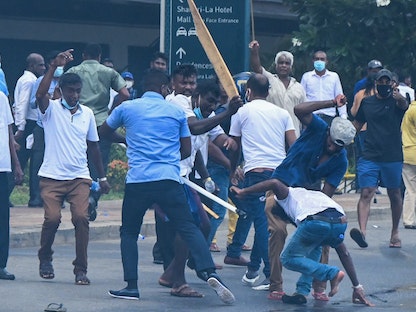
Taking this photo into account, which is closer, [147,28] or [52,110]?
[52,110]

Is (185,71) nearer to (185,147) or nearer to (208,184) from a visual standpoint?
(208,184)

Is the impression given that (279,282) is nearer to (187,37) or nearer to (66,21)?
(187,37)

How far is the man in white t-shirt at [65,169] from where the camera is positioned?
11641mm

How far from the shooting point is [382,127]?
48.3 feet

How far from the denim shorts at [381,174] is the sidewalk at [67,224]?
2488 millimetres

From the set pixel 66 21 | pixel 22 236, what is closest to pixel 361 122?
pixel 22 236

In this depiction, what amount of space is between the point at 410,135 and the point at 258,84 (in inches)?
203

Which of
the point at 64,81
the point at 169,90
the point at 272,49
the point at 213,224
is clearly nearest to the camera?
the point at 64,81

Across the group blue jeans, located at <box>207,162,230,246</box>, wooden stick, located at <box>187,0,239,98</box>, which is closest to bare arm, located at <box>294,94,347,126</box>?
wooden stick, located at <box>187,0,239,98</box>

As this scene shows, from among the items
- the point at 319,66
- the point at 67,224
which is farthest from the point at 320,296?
the point at 319,66

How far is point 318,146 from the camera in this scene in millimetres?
10789

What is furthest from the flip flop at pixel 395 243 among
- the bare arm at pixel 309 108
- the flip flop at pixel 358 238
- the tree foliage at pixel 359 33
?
the tree foliage at pixel 359 33

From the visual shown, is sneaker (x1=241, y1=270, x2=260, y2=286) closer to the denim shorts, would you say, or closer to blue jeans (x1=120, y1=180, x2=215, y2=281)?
blue jeans (x1=120, y1=180, x2=215, y2=281)

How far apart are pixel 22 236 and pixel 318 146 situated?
450cm
